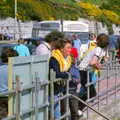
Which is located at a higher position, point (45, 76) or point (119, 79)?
point (45, 76)

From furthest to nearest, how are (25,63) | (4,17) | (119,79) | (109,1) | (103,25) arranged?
(109,1)
(103,25)
(4,17)
(119,79)
(25,63)

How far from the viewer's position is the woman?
9078mm

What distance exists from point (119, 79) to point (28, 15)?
38035mm

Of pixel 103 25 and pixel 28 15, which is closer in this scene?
pixel 28 15

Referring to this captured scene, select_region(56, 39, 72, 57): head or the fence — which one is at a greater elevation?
select_region(56, 39, 72, 57): head

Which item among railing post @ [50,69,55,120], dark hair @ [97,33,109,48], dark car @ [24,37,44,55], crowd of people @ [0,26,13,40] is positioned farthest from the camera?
crowd of people @ [0,26,13,40]

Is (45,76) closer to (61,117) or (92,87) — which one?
(61,117)

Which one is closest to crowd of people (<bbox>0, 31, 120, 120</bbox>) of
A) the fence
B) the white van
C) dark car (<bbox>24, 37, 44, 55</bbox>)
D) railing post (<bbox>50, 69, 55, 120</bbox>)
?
the fence

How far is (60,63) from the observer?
30.7 ft

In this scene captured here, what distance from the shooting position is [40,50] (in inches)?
452

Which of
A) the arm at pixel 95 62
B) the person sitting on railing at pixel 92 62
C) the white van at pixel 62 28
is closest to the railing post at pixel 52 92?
the person sitting on railing at pixel 92 62

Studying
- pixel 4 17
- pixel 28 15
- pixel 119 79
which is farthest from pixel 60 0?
pixel 119 79

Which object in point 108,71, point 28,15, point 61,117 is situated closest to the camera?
point 61,117

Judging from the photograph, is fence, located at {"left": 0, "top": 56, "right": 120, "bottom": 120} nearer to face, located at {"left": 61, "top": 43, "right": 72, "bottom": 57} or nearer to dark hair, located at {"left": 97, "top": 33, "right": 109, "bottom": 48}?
face, located at {"left": 61, "top": 43, "right": 72, "bottom": 57}
